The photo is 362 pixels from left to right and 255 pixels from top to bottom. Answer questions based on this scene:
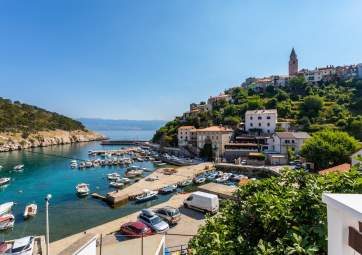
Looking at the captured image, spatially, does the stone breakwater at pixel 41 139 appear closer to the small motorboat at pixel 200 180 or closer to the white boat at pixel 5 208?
the white boat at pixel 5 208

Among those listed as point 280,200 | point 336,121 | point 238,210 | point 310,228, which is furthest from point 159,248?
point 336,121

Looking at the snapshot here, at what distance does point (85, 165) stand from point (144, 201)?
27.6 m

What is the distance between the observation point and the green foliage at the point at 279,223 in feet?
12.6

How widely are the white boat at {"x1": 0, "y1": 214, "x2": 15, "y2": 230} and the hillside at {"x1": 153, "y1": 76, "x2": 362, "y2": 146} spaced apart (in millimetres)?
50502

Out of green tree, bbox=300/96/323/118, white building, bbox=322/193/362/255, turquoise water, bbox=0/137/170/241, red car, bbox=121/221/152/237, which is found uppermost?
green tree, bbox=300/96/323/118

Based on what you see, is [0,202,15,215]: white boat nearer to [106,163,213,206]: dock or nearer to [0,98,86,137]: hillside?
[106,163,213,206]: dock

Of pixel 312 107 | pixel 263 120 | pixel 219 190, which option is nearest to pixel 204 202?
pixel 219 190

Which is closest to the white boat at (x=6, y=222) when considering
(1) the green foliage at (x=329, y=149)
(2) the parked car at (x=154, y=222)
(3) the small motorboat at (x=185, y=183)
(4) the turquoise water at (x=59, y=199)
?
(4) the turquoise water at (x=59, y=199)

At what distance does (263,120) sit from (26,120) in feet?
299

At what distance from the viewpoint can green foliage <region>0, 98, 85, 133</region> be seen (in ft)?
302

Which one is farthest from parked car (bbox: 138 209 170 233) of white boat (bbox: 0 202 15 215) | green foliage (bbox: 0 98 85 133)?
green foliage (bbox: 0 98 85 133)

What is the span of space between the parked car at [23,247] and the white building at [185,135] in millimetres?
51471

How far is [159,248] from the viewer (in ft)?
33.9

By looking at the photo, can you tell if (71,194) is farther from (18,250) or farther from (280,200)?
(280,200)
